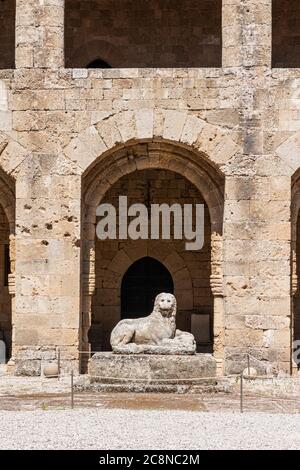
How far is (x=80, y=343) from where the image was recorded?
13.9 m

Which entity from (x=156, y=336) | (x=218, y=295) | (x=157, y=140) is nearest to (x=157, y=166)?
(x=157, y=140)

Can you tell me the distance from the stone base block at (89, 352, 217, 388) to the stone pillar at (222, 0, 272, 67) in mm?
4837

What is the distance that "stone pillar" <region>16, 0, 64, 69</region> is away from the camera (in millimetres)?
14031

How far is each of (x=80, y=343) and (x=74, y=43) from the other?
6.49 meters

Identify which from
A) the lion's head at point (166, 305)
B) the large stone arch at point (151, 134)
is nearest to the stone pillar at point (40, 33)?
the large stone arch at point (151, 134)

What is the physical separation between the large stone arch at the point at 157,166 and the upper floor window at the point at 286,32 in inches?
167

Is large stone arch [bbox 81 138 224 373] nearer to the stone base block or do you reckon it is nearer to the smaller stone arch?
the stone base block

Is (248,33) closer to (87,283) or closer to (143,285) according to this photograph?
(87,283)

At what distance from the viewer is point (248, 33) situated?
13875 mm

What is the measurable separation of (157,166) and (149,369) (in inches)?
156

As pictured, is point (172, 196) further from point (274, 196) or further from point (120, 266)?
point (274, 196)

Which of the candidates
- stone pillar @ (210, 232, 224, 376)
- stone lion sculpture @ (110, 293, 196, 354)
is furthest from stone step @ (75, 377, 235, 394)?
stone pillar @ (210, 232, 224, 376)
